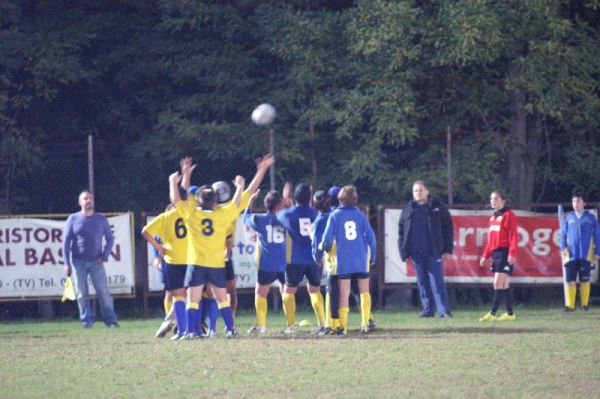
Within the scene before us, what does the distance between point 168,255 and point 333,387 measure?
5339 mm

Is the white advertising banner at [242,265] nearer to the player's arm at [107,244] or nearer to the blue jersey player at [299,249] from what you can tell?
the player's arm at [107,244]

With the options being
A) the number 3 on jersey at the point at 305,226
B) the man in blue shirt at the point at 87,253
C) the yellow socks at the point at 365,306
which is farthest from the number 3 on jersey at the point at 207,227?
the man in blue shirt at the point at 87,253

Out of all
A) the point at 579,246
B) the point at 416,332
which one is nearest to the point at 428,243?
the point at 579,246

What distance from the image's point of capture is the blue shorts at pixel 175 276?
15430mm

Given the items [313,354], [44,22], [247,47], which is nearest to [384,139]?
[247,47]

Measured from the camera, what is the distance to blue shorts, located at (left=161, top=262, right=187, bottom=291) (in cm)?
1543

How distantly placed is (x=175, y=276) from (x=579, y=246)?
7454 mm

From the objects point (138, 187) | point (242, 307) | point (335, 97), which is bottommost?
point (242, 307)

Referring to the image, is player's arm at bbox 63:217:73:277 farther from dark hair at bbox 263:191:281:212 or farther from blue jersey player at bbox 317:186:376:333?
blue jersey player at bbox 317:186:376:333

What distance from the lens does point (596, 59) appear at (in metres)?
22.7

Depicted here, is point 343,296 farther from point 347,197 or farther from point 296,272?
point 347,197

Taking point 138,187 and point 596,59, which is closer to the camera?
point 596,59

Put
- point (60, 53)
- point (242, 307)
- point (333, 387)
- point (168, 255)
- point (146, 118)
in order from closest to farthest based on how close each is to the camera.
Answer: point (333, 387) → point (168, 255) → point (242, 307) → point (60, 53) → point (146, 118)

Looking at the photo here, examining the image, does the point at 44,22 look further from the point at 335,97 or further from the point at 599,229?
the point at 599,229
